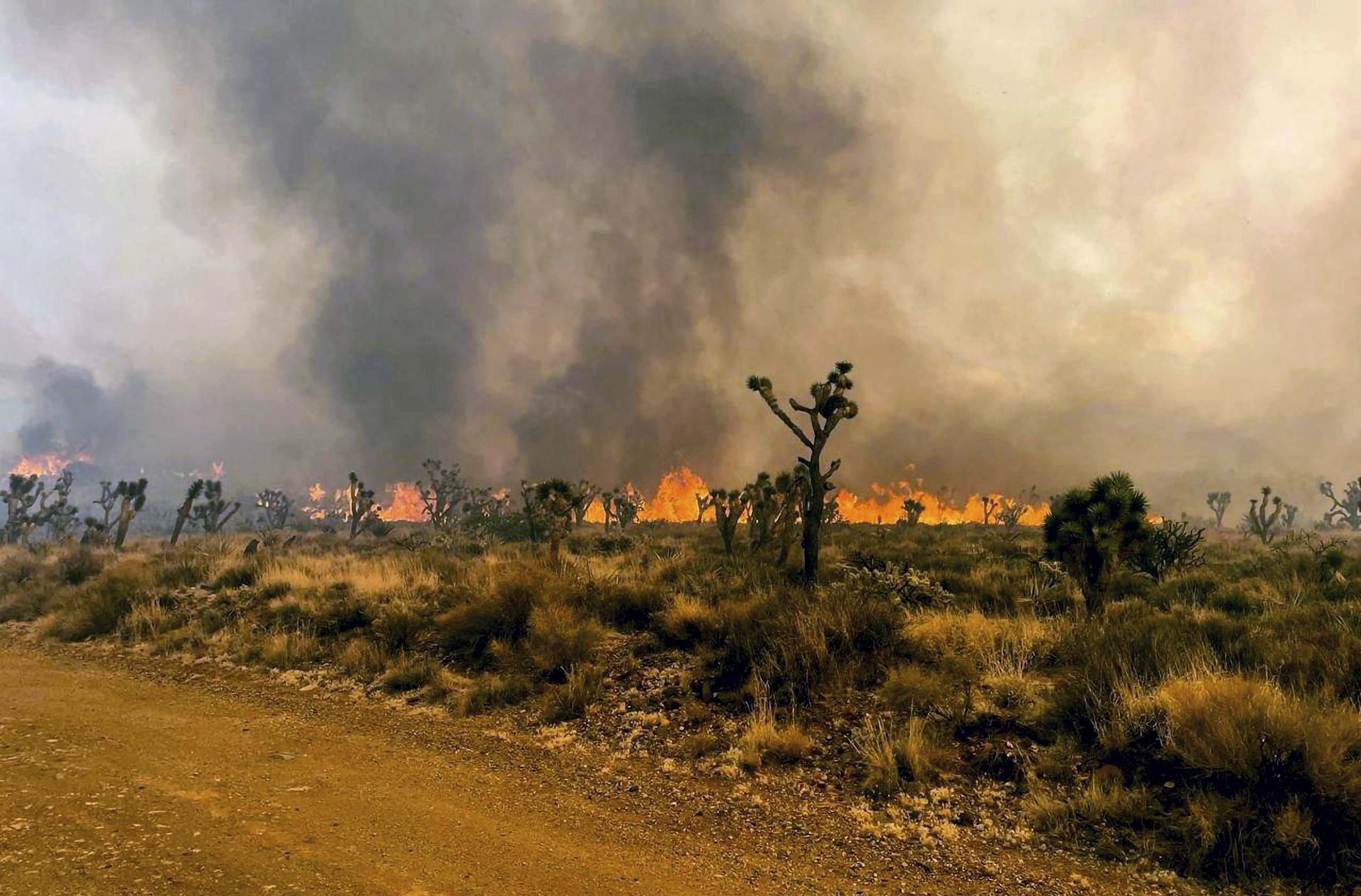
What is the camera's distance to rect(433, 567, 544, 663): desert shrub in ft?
34.4

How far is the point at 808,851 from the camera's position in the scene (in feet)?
16.9

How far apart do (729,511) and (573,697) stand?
19.7 meters

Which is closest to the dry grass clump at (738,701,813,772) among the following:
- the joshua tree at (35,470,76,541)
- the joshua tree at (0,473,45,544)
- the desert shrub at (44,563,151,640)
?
the desert shrub at (44,563,151,640)

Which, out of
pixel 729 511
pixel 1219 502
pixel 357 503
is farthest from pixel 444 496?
pixel 1219 502

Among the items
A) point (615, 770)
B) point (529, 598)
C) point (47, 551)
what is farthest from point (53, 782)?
point (47, 551)

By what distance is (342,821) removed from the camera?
539 centimetres

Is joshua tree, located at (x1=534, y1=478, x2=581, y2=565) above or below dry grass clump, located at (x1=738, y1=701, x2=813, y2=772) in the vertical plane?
above

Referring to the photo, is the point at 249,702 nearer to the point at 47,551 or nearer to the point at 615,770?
the point at 615,770

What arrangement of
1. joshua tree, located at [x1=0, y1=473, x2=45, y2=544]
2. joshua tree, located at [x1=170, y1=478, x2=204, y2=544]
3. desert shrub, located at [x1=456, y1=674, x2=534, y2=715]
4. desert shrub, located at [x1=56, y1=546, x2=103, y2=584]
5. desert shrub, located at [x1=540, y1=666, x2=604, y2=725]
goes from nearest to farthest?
desert shrub, located at [x1=540, y1=666, x2=604, y2=725]
desert shrub, located at [x1=456, y1=674, x2=534, y2=715]
desert shrub, located at [x1=56, y1=546, x2=103, y2=584]
joshua tree, located at [x1=170, y1=478, x2=204, y2=544]
joshua tree, located at [x1=0, y1=473, x2=45, y2=544]

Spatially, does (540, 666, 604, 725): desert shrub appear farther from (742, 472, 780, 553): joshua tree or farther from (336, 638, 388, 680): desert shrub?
(742, 472, 780, 553): joshua tree

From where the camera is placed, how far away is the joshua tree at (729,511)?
2436cm

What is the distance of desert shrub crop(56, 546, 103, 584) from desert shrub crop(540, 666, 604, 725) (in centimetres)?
1833

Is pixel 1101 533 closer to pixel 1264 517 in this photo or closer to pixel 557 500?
pixel 557 500

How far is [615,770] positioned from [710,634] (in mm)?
3547
